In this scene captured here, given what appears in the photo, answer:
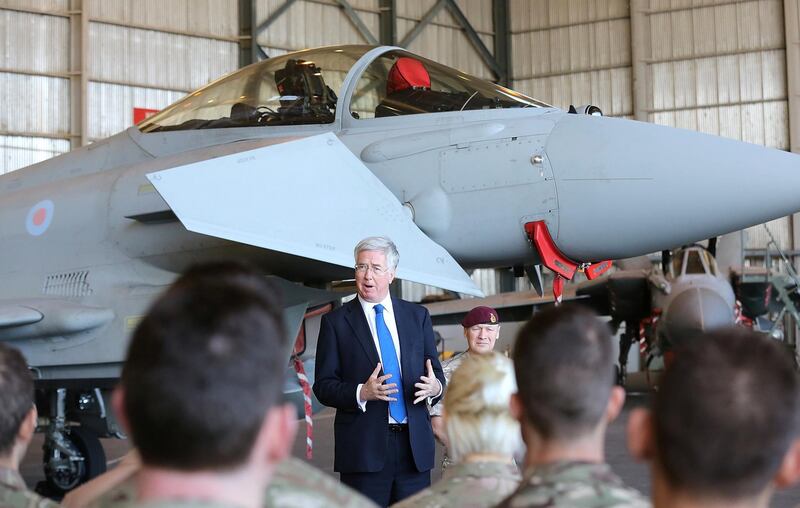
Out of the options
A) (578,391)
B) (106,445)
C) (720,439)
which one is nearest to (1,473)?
(578,391)

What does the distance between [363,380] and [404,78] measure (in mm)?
2610

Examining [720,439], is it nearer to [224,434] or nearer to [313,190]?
[224,434]

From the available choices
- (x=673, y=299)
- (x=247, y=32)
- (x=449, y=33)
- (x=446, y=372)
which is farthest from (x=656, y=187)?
(x=449, y=33)

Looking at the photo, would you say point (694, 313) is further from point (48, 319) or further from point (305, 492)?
point (305, 492)

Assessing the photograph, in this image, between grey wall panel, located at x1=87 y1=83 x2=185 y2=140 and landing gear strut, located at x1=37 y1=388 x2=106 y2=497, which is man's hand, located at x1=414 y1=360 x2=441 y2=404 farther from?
grey wall panel, located at x1=87 y1=83 x2=185 y2=140

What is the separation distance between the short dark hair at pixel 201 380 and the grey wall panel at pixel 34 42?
2130cm

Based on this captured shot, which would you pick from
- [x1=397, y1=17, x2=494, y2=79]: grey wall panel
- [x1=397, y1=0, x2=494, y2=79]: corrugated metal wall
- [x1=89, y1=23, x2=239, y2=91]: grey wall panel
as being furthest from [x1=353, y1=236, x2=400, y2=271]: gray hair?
[x1=397, y1=17, x2=494, y2=79]: grey wall panel

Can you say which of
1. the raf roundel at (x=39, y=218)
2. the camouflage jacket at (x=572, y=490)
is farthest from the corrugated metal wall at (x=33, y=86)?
the camouflage jacket at (x=572, y=490)

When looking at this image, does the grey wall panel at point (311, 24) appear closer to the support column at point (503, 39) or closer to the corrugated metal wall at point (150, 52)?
Result: the corrugated metal wall at point (150, 52)

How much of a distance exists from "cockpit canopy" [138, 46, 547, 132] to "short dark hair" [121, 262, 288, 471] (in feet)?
16.2

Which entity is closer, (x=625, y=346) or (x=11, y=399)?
(x=11, y=399)

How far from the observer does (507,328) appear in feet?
90.2

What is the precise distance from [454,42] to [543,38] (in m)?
2.48

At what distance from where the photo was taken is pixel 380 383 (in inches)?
167
